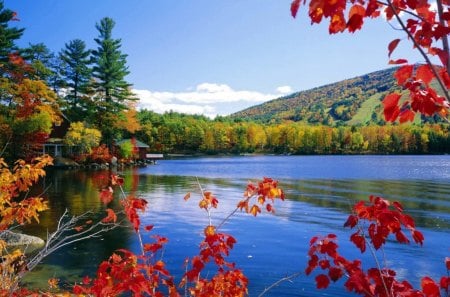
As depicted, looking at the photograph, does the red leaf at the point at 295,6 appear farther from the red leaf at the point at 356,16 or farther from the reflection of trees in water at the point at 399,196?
the reflection of trees in water at the point at 399,196

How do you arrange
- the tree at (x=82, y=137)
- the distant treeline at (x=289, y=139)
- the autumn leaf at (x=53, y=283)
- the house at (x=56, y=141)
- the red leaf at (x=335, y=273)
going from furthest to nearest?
1. the distant treeline at (x=289, y=139)
2. the house at (x=56, y=141)
3. the tree at (x=82, y=137)
4. the autumn leaf at (x=53, y=283)
5. the red leaf at (x=335, y=273)

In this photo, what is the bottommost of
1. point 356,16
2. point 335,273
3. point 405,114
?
point 335,273

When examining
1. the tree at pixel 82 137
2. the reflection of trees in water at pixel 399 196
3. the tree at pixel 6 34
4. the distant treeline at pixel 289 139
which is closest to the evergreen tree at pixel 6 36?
the tree at pixel 6 34

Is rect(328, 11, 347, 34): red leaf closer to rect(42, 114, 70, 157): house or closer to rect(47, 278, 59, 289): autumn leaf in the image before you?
rect(47, 278, 59, 289): autumn leaf

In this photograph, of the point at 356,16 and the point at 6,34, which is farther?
the point at 6,34

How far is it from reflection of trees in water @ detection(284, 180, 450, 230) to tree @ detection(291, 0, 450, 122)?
46.1ft

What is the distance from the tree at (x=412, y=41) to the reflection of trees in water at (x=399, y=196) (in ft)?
46.1

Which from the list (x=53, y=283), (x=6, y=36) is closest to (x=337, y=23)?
(x=53, y=283)

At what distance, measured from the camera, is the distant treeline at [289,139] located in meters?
103

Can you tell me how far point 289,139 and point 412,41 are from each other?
118206mm

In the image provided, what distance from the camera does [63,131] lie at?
4681 cm

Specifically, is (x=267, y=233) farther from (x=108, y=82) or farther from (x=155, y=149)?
(x=155, y=149)

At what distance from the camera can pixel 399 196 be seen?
71.8ft

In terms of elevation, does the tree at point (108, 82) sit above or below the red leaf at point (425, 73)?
above
